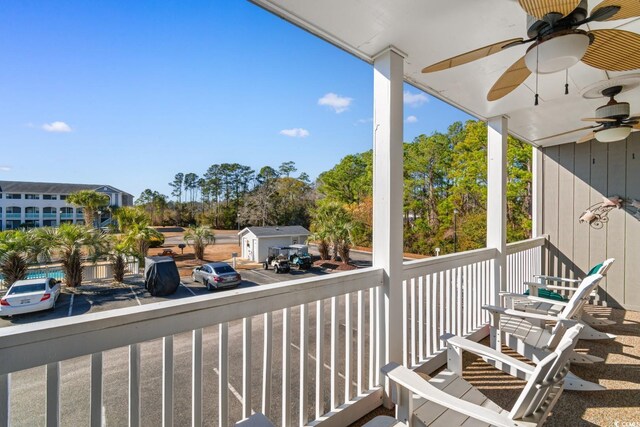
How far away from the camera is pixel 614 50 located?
5.35ft

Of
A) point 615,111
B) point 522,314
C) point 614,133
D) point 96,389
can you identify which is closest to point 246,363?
point 96,389

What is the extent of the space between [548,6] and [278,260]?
196cm

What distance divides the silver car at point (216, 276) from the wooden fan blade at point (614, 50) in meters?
2.13

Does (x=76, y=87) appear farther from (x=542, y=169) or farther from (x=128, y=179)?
(x=542, y=169)

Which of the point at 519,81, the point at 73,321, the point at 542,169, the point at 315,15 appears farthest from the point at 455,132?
the point at 73,321

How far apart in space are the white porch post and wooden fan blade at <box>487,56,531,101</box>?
121 centimetres

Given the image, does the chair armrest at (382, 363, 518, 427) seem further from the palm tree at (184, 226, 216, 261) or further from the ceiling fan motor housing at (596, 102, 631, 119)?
the ceiling fan motor housing at (596, 102, 631, 119)

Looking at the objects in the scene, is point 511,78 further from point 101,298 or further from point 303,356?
point 101,298

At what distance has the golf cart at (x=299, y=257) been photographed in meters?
2.28

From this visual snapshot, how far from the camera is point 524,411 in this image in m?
1.20

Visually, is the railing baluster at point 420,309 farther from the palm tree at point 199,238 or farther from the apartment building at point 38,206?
the apartment building at point 38,206

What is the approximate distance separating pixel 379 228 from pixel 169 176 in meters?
1.49

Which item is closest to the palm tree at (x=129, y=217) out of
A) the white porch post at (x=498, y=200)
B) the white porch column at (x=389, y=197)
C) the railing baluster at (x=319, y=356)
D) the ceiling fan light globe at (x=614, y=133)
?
the railing baluster at (x=319, y=356)

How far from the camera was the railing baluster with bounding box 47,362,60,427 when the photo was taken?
0.94 meters
